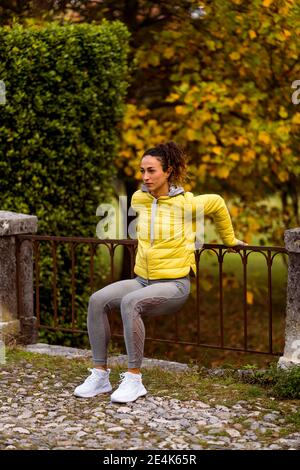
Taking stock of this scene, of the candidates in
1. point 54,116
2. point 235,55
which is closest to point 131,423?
point 54,116

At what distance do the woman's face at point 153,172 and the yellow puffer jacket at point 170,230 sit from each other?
0.10 m

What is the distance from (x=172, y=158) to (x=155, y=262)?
69cm

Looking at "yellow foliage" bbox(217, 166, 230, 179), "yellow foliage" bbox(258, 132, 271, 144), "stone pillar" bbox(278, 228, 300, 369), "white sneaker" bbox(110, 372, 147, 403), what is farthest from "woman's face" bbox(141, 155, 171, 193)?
"yellow foliage" bbox(217, 166, 230, 179)

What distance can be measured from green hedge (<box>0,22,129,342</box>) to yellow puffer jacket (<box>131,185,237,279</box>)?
8.94 ft

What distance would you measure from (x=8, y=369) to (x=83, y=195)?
8.56 ft

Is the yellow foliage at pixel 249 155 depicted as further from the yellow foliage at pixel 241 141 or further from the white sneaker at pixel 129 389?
the white sneaker at pixel 129 389

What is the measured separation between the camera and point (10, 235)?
7.33 metres

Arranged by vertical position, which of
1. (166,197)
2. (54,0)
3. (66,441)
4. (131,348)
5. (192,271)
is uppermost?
(54,0)

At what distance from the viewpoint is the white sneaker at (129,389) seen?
5.58 metres

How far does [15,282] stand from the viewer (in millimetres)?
7438

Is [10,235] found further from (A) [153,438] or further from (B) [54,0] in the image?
(B) [54,0]

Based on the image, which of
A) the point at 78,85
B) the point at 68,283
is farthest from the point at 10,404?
the point at 78,85

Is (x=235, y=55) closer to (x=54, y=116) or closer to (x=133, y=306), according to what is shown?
(x=54, y=116)

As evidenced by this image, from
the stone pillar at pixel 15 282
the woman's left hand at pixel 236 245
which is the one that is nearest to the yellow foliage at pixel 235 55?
the stone pillar at pixel 15 282
